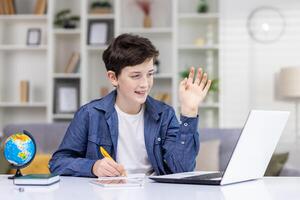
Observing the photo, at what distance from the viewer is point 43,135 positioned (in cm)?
425

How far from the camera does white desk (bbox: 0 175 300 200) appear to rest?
1.55 metres

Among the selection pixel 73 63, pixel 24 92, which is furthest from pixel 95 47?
pixel 24 92

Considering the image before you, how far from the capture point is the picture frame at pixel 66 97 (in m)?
5.69

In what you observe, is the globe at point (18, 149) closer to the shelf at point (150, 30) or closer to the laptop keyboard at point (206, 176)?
the laptop keyboard at point (206, 176)

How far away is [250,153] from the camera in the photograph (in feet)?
5.93

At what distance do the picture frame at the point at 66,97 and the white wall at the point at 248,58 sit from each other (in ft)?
4.60

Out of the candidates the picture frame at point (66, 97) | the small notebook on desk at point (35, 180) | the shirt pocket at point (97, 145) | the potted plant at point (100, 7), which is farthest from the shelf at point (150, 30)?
the small notebook on desk at point (35, 180)

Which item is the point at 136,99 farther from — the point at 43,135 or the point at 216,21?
the point at 216,21

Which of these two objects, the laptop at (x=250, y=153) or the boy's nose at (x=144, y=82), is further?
the boy's nose at (x=144, y=82)

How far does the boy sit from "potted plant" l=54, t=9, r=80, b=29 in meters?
3.45

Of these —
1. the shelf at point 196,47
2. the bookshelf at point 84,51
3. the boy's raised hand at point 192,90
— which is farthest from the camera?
the bookshelf at point 84,51

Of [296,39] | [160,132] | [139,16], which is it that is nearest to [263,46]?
[296,39]

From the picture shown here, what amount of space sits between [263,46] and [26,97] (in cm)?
229

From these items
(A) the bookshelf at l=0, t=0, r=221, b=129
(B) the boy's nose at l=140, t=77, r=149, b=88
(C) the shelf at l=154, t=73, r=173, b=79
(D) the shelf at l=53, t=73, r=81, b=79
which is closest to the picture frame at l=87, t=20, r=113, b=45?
(A) the bookshelf at l=0, t=0, r=221, b=129
